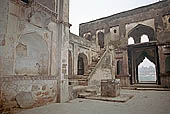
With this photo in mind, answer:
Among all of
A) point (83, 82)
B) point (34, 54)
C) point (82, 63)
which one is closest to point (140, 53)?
point (82, 63)

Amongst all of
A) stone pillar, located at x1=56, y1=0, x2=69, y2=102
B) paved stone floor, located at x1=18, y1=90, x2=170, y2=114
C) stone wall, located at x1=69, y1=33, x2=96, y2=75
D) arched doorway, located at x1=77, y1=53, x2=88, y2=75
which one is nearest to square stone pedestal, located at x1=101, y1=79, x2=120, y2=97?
paved stone floor, located at x1=18, y1=90, x2=170, y2=114

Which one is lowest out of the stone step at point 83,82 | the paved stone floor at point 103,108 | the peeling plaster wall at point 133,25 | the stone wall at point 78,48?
the paved stone floor at point 103,108

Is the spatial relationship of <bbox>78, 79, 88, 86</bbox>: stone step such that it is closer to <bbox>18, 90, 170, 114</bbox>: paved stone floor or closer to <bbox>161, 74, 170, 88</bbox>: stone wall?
<bbox>18, 90, 170, 114</bbox>: paved stone floor

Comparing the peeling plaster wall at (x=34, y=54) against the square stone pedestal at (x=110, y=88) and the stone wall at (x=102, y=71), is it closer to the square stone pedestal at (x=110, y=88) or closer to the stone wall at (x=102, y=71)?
the square stone pedestal at (x=110, y=88)

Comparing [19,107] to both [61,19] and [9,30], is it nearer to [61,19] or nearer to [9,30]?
[9,30]

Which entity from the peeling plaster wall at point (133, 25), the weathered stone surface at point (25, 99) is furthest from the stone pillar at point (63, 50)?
the peeling plaster wall at point (133, 25)

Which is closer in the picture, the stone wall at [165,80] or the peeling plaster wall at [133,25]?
the stone wall at [165,80]

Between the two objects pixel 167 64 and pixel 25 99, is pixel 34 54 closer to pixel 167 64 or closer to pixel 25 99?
pixel 25 99

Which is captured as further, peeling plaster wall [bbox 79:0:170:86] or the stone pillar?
peeling plaster wall [bbox 79:0:170:86]

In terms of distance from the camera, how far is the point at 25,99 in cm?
529

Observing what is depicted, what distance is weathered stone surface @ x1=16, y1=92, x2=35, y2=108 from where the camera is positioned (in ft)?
16.7

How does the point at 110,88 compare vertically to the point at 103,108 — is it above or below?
above

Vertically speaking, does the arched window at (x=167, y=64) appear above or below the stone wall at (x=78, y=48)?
below

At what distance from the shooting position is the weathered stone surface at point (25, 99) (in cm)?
509
